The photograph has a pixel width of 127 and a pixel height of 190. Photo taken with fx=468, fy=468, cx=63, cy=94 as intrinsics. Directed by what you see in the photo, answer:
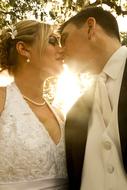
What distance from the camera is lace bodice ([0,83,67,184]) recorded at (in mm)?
3594

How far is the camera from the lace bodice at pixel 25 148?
359 cm

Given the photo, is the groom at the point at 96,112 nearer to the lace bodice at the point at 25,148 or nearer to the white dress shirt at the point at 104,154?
the white dress shirt at the point at 104,154

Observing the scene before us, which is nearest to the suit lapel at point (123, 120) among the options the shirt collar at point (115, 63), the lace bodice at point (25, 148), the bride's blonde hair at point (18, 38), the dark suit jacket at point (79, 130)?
the dark suit jacket at point (79, 130)

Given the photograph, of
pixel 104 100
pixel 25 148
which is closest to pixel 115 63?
pixel 104 100

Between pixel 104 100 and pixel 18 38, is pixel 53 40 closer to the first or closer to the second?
pixel 18 38

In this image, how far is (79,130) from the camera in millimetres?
3322

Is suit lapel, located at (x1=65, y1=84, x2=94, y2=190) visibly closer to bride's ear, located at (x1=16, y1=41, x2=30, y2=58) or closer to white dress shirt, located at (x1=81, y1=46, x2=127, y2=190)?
white dress shirt, located at (x1=81, y1=46, x2=127, y2=190)

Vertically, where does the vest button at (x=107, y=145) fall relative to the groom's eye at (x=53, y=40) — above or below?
below

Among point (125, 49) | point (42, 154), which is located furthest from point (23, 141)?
point (125, 49)

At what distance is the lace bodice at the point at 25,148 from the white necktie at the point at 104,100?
0.68 metres

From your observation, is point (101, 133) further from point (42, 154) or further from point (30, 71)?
point (30, 71)

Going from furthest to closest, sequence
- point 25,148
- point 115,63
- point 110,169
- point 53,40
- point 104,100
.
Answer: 1. point 53,40
2. point 25,148
3. point 115,63
4. point 104,100
5. point 110,169

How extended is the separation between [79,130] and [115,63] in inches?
21.6

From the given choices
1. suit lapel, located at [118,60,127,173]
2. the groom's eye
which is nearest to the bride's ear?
the groom's eye
